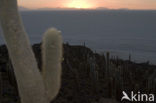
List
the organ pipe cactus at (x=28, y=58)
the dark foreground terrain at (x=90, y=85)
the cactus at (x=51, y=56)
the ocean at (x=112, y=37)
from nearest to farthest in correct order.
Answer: the organ pipe cactus at (x=28, y=58)
the cactus at (x=51, y=56)
the dark foreground terrain at (x=90, y=85)
the ocean at (x=112, y=37)

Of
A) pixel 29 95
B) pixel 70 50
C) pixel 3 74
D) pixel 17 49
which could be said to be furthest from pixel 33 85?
pixel 70 50

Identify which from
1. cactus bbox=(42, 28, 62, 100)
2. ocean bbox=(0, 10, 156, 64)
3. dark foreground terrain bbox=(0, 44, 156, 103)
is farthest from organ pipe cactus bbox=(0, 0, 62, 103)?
ocean bbox=(0, 10, 156, 64)

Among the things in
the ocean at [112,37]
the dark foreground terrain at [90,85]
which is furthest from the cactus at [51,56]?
the ocean at [112,37]

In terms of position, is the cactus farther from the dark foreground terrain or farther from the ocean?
the ocean

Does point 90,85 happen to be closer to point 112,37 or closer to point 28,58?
point 28,58

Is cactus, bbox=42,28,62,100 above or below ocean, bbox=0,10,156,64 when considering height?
above

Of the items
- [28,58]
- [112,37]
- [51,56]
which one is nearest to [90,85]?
[51,56]

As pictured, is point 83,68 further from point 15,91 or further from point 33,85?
point 33,85

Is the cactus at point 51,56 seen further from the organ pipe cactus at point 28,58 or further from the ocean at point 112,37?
the ocean at point 112,37
